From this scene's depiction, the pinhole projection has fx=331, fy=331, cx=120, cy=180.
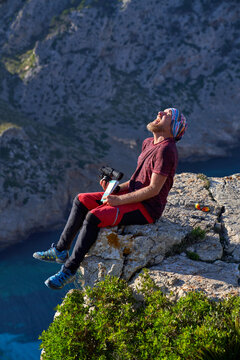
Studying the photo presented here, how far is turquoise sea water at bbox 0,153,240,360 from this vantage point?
14.6 m

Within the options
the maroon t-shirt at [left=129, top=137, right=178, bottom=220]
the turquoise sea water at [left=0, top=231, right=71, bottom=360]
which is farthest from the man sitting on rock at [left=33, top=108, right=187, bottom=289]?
the turquoise sea water at [left=0, top=231, right=71, bottom=360]

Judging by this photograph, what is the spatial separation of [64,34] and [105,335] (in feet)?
116

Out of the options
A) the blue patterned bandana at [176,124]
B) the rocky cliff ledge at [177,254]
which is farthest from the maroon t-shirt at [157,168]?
the rocky cliff ledge at [177,254]

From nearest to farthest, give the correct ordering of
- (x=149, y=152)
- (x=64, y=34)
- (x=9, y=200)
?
(x=149, y=152), (x=9, y=200), (x=64, y=34)

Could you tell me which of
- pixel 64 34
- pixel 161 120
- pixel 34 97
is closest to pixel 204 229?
pixel 161 120

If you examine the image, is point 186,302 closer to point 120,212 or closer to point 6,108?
point 120,212

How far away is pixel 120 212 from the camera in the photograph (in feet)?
15.8

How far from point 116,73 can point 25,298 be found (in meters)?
24.9

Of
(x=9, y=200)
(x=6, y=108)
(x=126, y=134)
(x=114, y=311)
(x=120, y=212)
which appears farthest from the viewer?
(x=126, y=134)

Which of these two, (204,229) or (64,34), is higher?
(64,34)

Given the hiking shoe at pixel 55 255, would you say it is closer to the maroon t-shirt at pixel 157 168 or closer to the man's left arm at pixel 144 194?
the man's left arm at pixel 144 194

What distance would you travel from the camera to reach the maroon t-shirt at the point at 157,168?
4746mm

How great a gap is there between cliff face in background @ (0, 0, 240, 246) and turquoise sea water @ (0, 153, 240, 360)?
836 cm

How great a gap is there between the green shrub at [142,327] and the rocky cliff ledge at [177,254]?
34 cm
